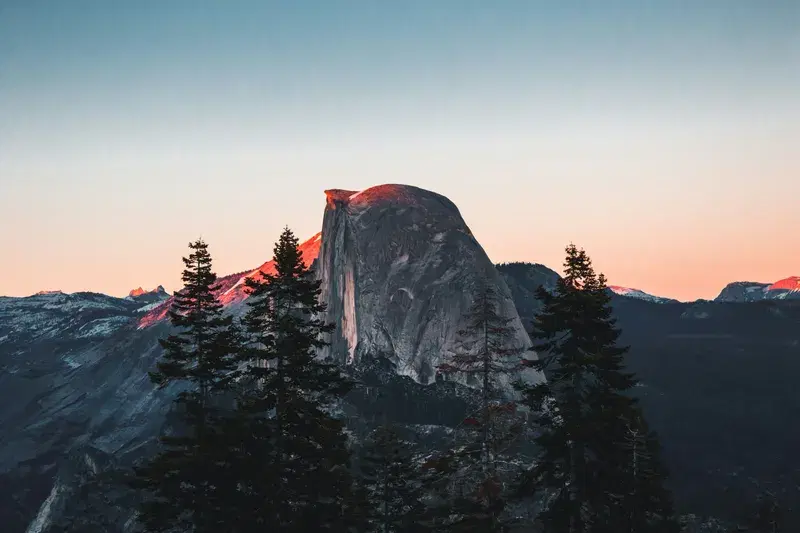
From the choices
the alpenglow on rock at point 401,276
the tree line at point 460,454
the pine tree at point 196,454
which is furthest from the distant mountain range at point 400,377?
the tree line at point 460,454

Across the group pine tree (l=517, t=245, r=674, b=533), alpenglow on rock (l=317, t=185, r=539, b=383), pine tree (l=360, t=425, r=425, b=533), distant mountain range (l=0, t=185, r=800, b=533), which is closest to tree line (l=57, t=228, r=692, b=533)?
pine tree (l=517, t=245, r=674, b=533)

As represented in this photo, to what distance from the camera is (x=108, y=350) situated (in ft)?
559

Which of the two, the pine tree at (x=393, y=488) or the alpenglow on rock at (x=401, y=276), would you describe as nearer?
the pine tree at (x=393, y=488)

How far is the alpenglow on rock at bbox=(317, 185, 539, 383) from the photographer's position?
9731 cm

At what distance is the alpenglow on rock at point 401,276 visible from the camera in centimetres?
9731

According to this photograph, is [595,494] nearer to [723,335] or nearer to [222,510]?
[222,510]

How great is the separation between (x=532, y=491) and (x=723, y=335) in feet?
578

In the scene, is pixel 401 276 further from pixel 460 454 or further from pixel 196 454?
pixel 196 454

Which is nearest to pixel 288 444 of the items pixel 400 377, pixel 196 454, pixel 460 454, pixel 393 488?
pixel 196 454

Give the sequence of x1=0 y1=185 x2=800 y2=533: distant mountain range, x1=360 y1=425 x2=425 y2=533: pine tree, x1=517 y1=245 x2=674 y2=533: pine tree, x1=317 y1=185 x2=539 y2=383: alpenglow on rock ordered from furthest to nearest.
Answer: x1=317 y1=185 x2=539 y2=383: alpenglow on rock
x1=0 y1=185 x2=800 y2=533: distant mountain range
x1=360 y1=425 x2=425 y2=533: pine tree
x1=517 y1=245 x2=674 y2=533: pine tree

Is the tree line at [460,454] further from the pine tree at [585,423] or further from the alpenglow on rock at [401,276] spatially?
the alpenglow on rock at [401,276]

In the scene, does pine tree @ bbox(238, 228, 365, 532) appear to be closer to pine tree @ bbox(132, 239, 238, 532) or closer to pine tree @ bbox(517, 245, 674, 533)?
Result: pine tree @ bbox(132, 239, 238, 532)

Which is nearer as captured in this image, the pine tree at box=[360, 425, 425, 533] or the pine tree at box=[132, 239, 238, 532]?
the pine tree at box=[132, 239, 238, 532]

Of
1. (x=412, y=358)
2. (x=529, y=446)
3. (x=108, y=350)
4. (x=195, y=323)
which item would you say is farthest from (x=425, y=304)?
(x=108, y=350)
